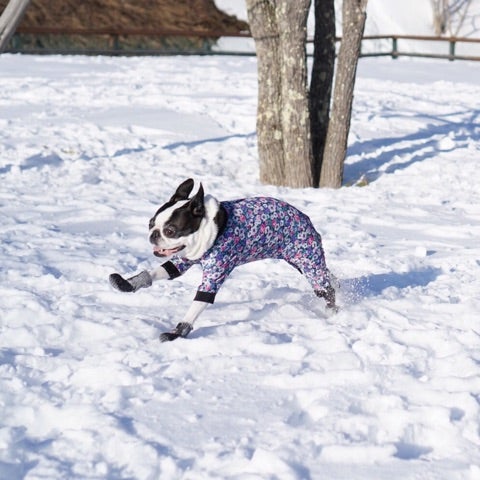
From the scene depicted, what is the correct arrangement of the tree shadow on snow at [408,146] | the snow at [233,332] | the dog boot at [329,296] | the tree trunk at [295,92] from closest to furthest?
the snow at [233,332]
the dog boot at [329,296]
the tree trunk at [295,92]
the tree shadow on snow at [408,146]

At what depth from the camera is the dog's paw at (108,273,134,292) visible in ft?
17.3

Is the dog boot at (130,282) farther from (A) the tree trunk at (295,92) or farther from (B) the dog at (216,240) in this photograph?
(A) the tree trunk at (295,92)

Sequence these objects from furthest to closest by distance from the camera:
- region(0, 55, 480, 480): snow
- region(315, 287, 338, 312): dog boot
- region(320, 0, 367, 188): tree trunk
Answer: region(320, 0, 367, 188): tree trunk → region(315, 287, 338, 312): dog boot → region(0, 55, 480, 480): snow

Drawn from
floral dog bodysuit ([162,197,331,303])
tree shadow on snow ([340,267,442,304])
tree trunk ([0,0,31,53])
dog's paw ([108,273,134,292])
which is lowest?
tree shadow on snow ([340,267,442,304])

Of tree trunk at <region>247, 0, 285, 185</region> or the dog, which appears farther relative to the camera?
tree trunk at <region>247, 0, 285, 185</region>

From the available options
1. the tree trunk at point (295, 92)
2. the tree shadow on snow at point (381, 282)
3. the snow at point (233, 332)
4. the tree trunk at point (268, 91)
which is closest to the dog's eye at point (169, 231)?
the snow at point (233, 332)

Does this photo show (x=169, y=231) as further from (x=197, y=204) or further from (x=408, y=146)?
(x=408, y=146)

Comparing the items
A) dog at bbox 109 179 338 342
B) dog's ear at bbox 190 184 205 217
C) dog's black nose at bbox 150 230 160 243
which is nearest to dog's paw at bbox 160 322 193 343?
dog at bbox 109 179 338 342

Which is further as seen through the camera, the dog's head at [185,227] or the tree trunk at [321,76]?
the tree trunk at [321,76]

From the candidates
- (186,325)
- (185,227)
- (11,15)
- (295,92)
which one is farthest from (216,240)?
(295,92)

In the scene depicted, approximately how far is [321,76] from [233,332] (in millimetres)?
5715

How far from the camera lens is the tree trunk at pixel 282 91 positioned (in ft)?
31.9

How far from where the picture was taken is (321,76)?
34.3 ft

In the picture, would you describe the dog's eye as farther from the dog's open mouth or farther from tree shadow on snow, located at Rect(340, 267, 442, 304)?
tree shadow on snow, located at Rect(340, 267, 442, 304)
